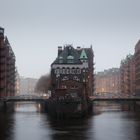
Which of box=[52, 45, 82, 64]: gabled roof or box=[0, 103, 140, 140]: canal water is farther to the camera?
box=[52, 45, 82, 64]: gabled roof

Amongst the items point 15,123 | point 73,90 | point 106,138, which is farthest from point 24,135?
point 73,90

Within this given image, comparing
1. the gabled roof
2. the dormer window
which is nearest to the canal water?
the dormer window

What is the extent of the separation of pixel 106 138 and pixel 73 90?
82.8 metres

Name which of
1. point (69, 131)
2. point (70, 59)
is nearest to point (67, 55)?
point (70, 59)

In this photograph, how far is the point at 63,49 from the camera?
193000 mm

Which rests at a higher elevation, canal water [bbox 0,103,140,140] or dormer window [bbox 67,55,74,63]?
dormer window [bbox 67,55,74,63]

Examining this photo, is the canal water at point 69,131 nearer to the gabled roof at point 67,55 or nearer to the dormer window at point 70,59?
the dormer window at point 70,59

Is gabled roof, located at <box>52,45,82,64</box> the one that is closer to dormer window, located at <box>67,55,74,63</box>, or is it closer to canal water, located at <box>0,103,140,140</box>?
dormer window, located at <box>67,55,74,63</box>

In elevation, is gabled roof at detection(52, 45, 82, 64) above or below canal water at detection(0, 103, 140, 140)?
above

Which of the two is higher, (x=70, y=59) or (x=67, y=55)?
(x=67, y=55)

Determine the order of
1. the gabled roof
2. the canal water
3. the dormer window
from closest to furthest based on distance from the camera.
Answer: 1. the canal water
2. the dormer window
3. the gabled roof

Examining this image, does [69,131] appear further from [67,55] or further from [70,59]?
[67,55]

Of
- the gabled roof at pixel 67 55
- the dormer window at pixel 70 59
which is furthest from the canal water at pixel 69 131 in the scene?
the gabled roof at pixel 67 55

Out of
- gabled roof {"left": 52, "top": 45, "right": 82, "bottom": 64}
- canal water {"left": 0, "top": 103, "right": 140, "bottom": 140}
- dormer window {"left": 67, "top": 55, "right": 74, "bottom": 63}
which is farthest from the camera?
gabled roof {"left": 52, "top": 45, "right": 82, "bottom": 64}
